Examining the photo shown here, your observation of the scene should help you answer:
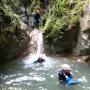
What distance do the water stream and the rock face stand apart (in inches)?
27.2

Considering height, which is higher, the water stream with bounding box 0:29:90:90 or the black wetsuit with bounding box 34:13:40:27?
the black wetsuit with bounding box 34:13:40:27

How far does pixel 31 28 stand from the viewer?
2423 cm

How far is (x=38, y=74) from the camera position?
14641mm

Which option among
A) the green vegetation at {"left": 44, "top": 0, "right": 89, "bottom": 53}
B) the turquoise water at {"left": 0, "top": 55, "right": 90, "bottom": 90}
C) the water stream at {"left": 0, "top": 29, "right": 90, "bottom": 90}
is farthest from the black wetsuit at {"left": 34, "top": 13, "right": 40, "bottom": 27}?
the turquoise water at {"left": 0, "top": 55, "right": 90, "bottom": 90}

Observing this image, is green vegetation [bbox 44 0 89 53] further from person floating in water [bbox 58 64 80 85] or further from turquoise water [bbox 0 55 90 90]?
person floating in water [bbox 58 64 80 85]

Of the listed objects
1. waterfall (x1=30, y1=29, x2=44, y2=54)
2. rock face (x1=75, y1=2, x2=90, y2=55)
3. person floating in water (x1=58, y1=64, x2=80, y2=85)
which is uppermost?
waterfall (x1=30, y1=29, x2=44, y2=54)

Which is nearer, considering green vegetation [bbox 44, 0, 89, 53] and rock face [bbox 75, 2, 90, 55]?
rock face [bbox 75, 2, 90, 55]

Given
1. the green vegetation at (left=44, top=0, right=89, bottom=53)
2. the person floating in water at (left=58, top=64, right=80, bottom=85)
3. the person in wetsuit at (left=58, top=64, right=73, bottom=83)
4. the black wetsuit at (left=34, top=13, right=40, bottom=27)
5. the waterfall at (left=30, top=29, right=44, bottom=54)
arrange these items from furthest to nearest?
the black wetsuit at (left=34, top=13, right=40, bottom=27) → the waterfall at (left=30, top=29, right=44, bottom=54) → the green vegetation at (left=44, top=0, right=89, bottom=53) → the person in wetsuit at (left=58, top=64, right=73, bottom=83) → the person floating in water at (left=58, top=64, right=80, bottom=85)

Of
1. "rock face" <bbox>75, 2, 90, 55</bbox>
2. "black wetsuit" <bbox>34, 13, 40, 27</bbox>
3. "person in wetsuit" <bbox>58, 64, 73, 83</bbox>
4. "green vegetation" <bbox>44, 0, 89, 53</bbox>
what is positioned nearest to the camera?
"person in wetsuit" <bbox>58, 64, 73, 83</bbox>

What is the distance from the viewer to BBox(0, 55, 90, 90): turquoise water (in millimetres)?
12891

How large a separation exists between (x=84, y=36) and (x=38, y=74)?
3.93 m

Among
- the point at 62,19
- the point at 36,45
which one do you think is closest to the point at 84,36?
the point at 62,19

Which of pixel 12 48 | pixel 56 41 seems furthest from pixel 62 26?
pixel 12 48

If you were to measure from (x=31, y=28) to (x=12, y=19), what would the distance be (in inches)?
263
